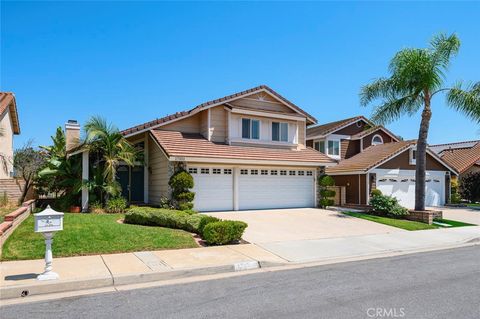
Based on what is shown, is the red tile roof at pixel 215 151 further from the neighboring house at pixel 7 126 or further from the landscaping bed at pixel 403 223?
the neighboring house at pixel 7 126

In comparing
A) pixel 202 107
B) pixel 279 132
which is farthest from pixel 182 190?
pixel 279 132

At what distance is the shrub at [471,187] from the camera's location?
3128cm

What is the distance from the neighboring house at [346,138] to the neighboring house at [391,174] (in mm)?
1119

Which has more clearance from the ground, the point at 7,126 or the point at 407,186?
the point at 7,126

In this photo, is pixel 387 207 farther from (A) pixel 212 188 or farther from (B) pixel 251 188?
(A) pixel 212 188

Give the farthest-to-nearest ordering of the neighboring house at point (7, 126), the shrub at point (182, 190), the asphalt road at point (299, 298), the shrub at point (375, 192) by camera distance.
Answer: the shrub at point (375, 192) → the neighboring house at point (7, 126) → the shrub at point (182, 190) → the asphalt road at point (299, 298)

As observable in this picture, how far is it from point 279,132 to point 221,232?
11916 mm

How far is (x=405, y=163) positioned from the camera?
1027 inches

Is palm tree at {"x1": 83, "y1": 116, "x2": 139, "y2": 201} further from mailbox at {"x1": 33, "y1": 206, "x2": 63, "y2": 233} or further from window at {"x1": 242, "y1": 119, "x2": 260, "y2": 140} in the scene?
mailbox at {"x1": 33, "y1": 206, "x2": 63, "y2": 233}

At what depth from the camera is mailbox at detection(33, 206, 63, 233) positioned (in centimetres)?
700

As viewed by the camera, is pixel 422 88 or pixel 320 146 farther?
pixel 320 146

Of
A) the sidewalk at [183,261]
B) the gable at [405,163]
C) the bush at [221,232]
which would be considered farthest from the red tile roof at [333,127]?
the bush at [221,232]

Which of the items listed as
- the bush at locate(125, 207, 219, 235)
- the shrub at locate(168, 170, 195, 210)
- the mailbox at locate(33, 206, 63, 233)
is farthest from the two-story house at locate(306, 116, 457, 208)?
the mailbox at locate(33, 206, 63, 233)

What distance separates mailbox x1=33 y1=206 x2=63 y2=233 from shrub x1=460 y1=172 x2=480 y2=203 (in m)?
33.1
